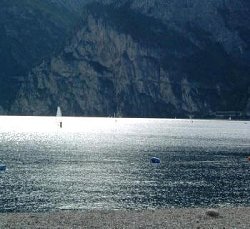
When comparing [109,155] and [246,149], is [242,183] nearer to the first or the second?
A: [109,155]

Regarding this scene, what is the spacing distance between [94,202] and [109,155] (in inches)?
3098

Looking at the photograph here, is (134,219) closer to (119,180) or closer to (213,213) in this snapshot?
(213,213)

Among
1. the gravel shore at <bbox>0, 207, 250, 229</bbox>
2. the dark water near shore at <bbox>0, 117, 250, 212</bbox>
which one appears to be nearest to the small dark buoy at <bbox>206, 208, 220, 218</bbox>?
the gravel shore at <bbox>0, 207, 250, 229</bbox>

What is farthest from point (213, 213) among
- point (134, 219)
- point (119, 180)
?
point (119, 180)

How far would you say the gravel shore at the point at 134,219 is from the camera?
61.1 meters

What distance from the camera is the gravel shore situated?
6106 cm

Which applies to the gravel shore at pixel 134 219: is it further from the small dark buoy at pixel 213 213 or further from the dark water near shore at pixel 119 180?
the dark water near shore at pixel 119 180

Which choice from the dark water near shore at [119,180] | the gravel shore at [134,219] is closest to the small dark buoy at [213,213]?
the gravel shore at [134,219]

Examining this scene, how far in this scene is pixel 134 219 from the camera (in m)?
65.4

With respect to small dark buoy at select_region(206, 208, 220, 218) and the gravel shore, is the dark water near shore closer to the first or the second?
the gravel shore

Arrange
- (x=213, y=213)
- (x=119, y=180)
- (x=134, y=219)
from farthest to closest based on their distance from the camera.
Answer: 1. (x=119, y=180)
2. (x=213, y=213)
3. (x=134, y=219)

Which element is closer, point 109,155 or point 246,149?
point 109,155

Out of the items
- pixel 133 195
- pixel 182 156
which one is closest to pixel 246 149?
pixel 182 156

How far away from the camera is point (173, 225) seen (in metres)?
61.7
